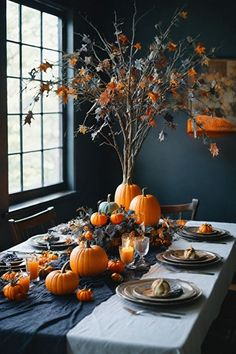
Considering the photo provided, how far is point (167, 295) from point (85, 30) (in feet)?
10.9

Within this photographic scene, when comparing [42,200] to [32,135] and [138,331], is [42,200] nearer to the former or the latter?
[32,135]

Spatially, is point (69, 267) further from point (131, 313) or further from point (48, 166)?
point (48, 166)

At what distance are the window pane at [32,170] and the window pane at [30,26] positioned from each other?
83cm

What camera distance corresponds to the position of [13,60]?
391cm

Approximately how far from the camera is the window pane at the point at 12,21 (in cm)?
383

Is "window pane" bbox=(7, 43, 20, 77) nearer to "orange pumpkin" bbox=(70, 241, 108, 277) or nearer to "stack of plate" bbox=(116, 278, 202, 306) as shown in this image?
"orange pumpkin" bbox=(70, 241, 108, 277)

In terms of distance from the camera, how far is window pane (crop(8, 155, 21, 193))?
394 centimetres

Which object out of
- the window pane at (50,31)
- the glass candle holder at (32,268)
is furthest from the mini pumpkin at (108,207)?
the window pane at (50,31)

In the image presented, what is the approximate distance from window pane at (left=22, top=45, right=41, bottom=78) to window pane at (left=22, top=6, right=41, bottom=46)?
51 mm

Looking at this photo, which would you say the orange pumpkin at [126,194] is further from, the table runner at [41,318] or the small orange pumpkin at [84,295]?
the small orange pumpkin at [84,295]

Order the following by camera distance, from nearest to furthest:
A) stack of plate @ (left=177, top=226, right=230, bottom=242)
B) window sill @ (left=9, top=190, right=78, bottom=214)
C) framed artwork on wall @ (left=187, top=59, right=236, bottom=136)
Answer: stack of plate @ (left=177, top=226, right=230, bottom=242) < window sill @ (left=9, top=190, right=78, bottom=214) < framed artwork on wall @ (left=187, top=59, right=236, bottom=136)

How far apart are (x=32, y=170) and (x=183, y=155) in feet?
4.58

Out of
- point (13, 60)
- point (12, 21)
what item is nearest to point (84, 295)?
point (13, 60)

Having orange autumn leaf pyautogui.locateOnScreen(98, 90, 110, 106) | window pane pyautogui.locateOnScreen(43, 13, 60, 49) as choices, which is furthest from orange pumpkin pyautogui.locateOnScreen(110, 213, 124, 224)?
window pane pyautogui.locateOnScreen(43, 13, 60, 49)
